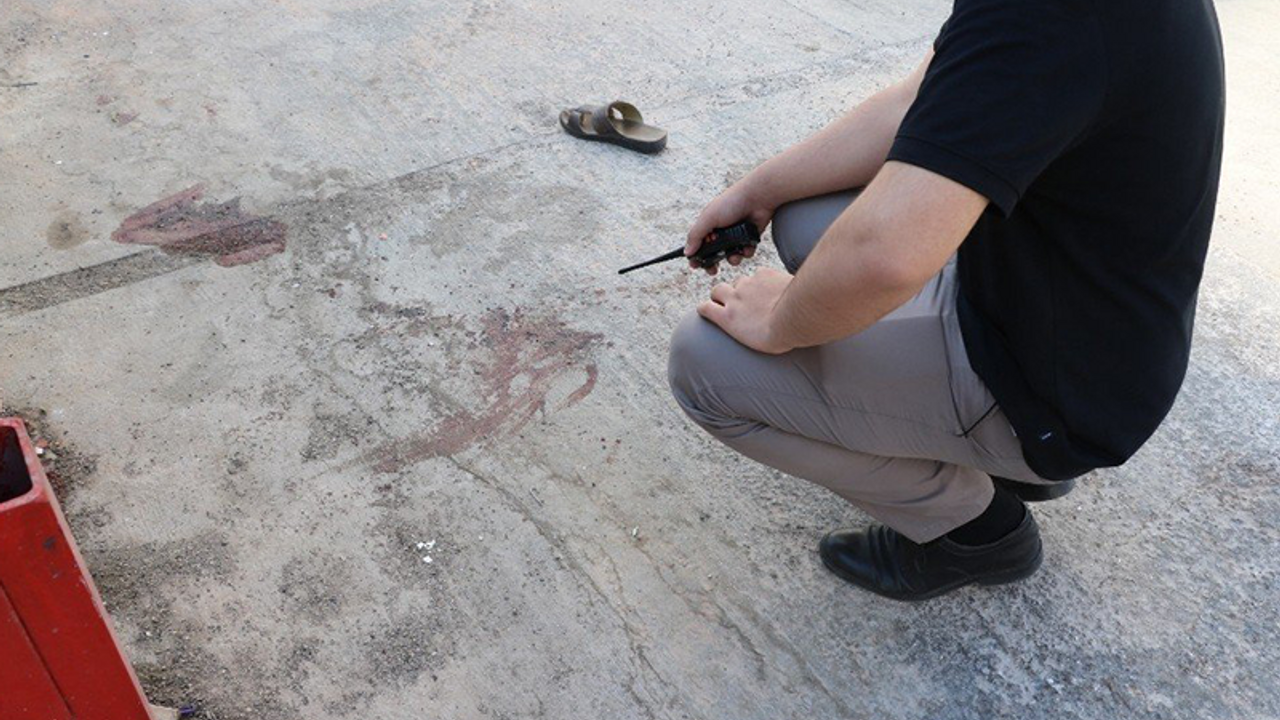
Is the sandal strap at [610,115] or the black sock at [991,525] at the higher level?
the black sock at [991,525]

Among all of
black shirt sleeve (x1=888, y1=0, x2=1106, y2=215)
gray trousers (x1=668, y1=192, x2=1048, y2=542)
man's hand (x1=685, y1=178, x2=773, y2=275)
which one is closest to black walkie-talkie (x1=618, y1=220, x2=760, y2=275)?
man's hand (x1=685, y1=178, x2=773, y2=275)

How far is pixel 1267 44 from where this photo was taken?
4293 mm

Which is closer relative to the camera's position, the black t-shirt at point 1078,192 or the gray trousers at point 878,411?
the black t-shirt at point 1078,192

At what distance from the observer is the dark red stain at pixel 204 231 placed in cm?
285

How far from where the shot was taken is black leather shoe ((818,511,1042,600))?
2.00 metres

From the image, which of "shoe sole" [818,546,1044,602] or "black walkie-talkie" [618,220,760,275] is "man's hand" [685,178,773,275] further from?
"shoe sole" [818,546,1044,602]

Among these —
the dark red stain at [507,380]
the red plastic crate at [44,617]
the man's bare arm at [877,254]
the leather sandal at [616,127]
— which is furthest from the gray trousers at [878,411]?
the leather sandal at [616,127]

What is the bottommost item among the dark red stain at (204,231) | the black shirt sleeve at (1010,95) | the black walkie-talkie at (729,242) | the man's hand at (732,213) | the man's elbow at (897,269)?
the dark red stain at (204,231)

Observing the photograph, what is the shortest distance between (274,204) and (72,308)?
603 mm

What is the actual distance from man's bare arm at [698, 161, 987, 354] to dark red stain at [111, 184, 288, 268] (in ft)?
5.39

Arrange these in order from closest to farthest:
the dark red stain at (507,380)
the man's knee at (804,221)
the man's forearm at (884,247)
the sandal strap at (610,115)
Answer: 1. the man's forearm at (884,247)
2. the man's knee at (804,221)
3. the dark red stain at (507,380)
4. the sandal strap at (610,115)

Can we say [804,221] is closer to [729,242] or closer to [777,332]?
[729,242]

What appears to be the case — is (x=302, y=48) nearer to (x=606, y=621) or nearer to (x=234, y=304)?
(x=234, y=304)

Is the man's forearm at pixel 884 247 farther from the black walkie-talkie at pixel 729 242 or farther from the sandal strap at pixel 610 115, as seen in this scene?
the sandal strap at pixel 610 115
